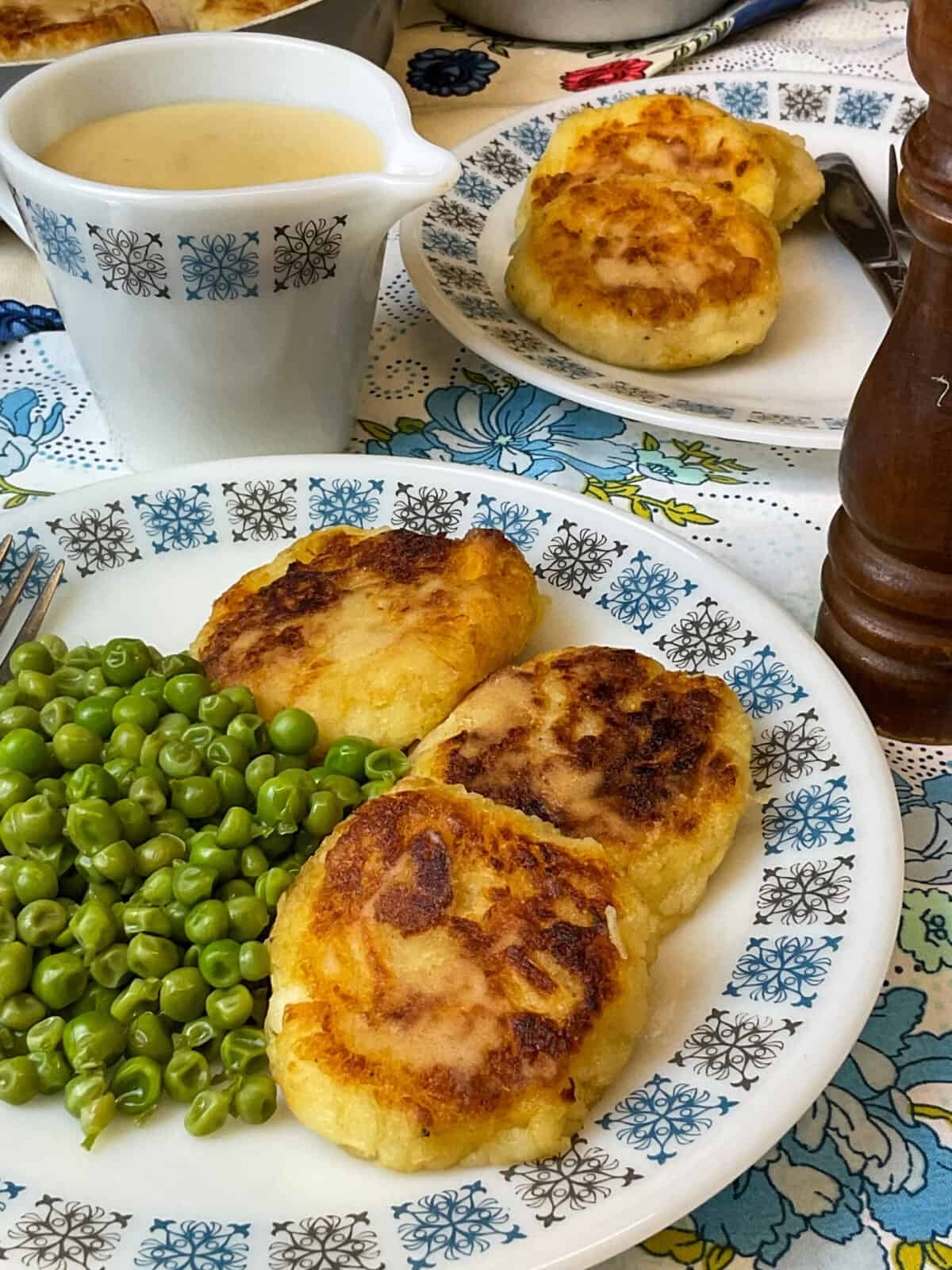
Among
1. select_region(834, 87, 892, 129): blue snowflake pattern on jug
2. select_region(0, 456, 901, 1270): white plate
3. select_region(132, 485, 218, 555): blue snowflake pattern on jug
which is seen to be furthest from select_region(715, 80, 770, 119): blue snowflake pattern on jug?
select_region(132, 485, 218, 555): blue snowflake pattern on jug

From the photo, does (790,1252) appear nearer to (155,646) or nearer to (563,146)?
(155,646)

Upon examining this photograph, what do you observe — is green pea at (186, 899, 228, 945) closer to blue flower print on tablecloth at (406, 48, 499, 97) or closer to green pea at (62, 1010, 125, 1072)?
green pea at (62, 1010, 125, 1072)

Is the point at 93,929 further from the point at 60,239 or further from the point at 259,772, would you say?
the point at 60,239

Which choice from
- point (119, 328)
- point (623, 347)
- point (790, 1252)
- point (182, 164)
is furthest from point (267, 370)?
point (790, 1252)

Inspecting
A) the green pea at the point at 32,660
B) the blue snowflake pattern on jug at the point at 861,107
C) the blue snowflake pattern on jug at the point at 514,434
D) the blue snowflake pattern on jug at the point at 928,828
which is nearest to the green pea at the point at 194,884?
the green pea at the point at 32,660

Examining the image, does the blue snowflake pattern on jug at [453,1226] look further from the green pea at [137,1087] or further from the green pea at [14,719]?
the green pea at [14,719]

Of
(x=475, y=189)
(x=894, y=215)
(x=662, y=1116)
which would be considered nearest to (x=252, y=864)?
(x=662, y=1116)

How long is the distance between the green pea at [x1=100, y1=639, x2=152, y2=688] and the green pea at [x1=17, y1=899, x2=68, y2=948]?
15.9 inches

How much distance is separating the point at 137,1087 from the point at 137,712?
52cm

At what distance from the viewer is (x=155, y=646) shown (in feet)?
6.72

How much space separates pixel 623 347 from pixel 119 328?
91 cm

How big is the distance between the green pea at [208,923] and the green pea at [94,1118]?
7.7 inches

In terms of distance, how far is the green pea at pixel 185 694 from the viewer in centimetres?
182

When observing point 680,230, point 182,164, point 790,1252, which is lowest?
point 790,1252
